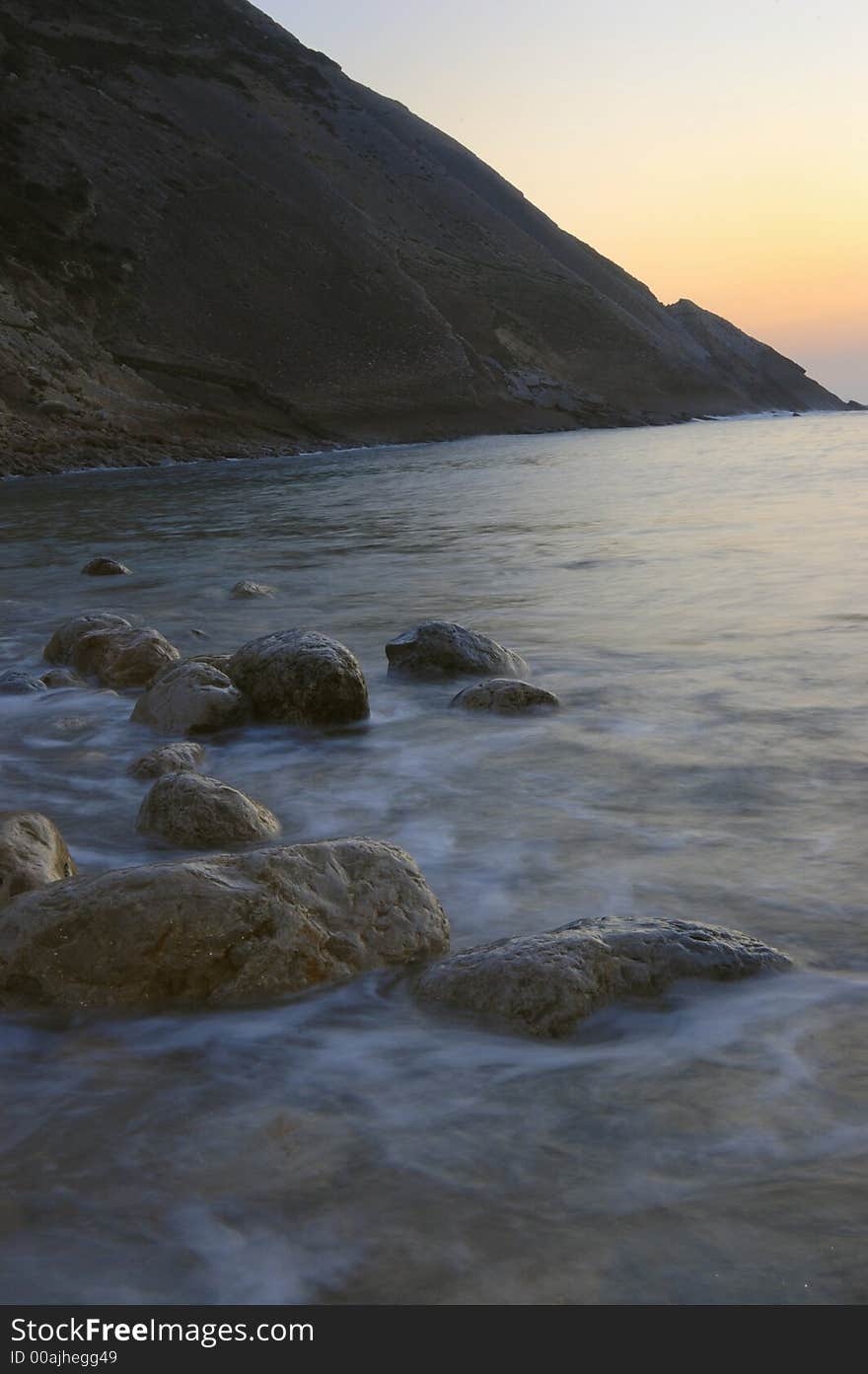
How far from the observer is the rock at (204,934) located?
3051 millimetres

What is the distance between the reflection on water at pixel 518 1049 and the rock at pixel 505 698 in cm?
14

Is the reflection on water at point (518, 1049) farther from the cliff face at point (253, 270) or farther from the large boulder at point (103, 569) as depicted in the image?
the cliff face at point (253, 270)

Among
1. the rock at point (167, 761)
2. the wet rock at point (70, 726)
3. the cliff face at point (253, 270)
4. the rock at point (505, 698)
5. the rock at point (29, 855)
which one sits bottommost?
the wet rock at point (70, 726)

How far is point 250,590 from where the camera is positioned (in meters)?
11.1

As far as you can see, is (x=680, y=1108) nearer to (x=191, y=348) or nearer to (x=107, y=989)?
(x=107, y=989)

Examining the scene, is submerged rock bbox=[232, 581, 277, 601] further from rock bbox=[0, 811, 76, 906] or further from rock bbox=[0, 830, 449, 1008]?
rock bbox=[0, 830, 449, 1008]

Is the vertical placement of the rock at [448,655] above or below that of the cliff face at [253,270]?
below

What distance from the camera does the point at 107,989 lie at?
3041 millimetres

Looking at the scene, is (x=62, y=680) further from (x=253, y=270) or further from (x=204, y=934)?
(x=253, y=270)

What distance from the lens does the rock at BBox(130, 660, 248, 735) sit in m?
5.93

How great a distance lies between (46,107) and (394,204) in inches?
850

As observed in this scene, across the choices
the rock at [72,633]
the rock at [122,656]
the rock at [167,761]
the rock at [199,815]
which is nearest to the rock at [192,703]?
the rock at [167,761]

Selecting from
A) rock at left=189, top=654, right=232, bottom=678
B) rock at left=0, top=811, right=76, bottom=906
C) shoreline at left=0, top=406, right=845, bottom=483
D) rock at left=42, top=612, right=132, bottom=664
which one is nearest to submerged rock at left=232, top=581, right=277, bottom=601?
rock at left=42, top=612, right=132, bottom=664
